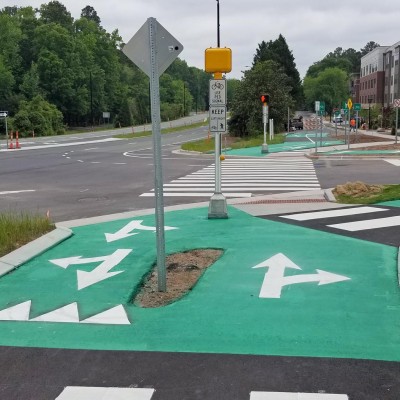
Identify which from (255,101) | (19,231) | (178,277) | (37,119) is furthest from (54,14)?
(178,277)

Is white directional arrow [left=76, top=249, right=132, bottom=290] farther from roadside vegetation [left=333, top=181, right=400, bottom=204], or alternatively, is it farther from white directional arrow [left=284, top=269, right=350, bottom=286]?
roadside vegetation [left=333, top=181, right=400, bottom=204]

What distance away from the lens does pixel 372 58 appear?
105m

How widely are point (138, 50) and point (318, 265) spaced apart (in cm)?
384

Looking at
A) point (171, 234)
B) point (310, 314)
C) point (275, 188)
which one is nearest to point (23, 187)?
point (275, 188)

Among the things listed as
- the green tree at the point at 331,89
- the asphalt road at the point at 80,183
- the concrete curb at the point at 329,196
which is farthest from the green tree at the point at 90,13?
the concrete curb at the point at 329,196

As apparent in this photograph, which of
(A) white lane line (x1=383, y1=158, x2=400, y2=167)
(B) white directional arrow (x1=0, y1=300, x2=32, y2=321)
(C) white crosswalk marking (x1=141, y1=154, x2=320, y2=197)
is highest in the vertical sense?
(B) white directional arrow (x1=0, y1=300, x2=32, y2=321)

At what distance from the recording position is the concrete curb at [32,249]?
797cm

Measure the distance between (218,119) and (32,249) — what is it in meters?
4.43

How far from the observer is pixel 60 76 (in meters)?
84.4

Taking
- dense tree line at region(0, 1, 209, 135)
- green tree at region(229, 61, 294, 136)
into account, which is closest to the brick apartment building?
green tree at region(229, 61, 294, 136)

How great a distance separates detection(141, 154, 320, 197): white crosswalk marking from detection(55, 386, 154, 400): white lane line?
11.5 metres

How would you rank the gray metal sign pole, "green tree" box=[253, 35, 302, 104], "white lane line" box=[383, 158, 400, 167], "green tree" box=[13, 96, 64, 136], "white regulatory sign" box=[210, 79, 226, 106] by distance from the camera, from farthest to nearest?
"green tree" box=[253, 35, 302, 104]
"green tree" box=[13, 96, 64, 136]
"white lane line" box=[383, 158, 400, 167]
"white regulatory sign" box=[210, 79, 226, 106]
the gray metal sign pole

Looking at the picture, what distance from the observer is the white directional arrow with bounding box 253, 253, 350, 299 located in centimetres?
664

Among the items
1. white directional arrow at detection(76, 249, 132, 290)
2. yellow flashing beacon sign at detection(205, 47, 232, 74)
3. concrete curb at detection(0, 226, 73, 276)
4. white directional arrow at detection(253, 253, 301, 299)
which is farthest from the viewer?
yellow flashing beacon sign at detection(205, 47, 232, 74)
